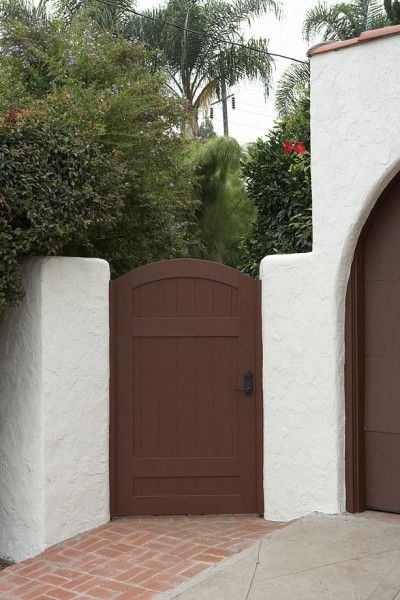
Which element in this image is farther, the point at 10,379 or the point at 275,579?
the point at 10,379

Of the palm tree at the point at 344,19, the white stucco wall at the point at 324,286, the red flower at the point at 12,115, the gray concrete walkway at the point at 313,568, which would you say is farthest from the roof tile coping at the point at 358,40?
the palm tree at the point at 344,19

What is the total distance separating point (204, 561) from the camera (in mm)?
4766

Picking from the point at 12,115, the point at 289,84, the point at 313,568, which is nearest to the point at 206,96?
the point at 289,84

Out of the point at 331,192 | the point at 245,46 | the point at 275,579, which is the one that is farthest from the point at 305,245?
the point at 245,46

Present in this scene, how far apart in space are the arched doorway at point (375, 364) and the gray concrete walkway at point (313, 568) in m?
0.35

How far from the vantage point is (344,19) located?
66.2 ft

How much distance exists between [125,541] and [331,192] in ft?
9.23

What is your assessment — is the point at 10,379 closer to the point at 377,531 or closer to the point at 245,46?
the point at 377,531

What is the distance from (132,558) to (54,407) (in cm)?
119

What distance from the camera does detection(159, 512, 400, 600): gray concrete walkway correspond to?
414cm

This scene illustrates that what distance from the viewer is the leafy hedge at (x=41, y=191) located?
5.07 meters

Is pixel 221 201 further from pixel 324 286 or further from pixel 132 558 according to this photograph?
pixel 132 558

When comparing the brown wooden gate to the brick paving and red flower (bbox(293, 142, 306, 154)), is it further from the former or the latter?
red flower (bbox(293, 142, 306, 154))

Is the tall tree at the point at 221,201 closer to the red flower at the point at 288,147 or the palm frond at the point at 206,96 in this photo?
the red flower at the point at 288,147
